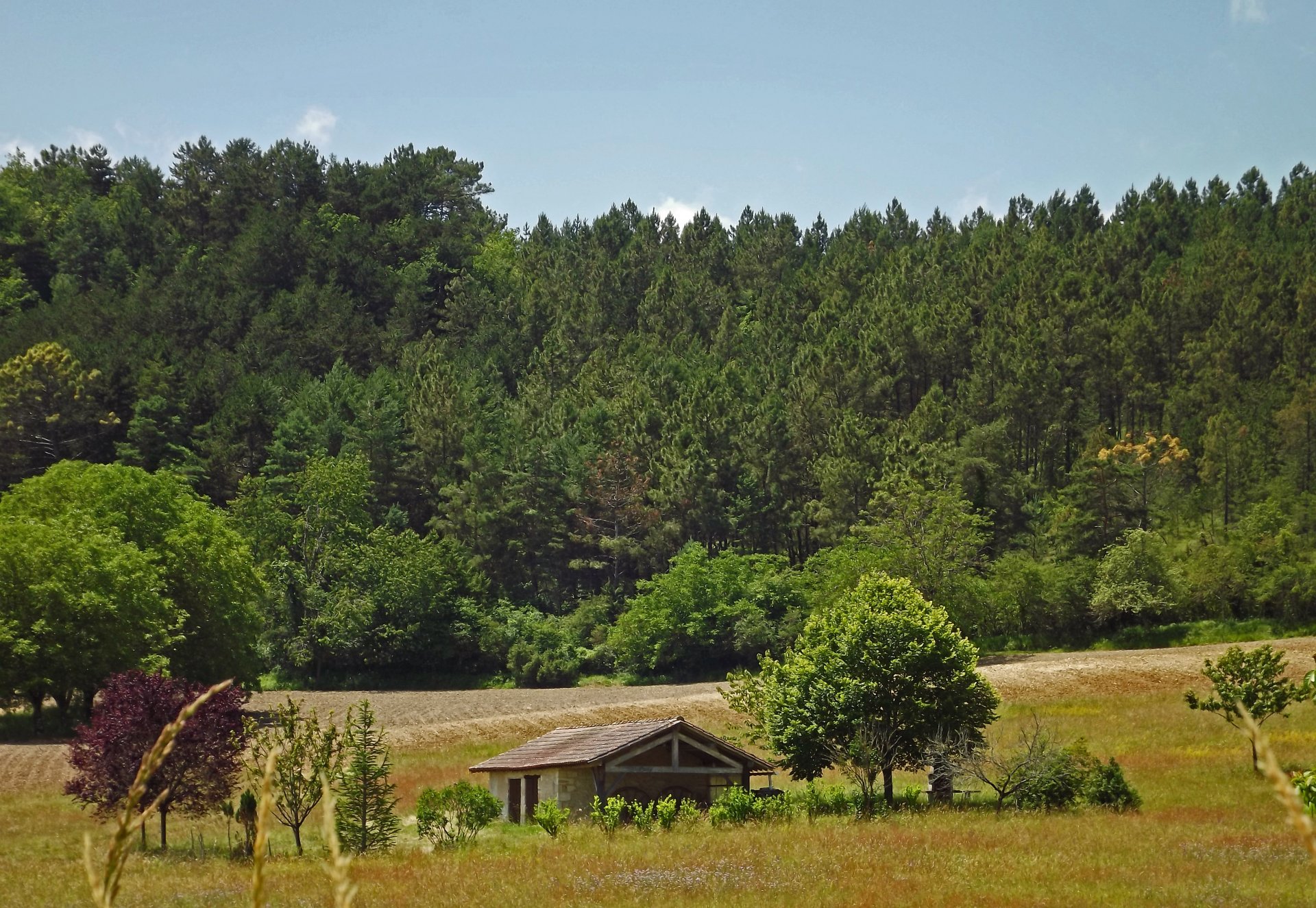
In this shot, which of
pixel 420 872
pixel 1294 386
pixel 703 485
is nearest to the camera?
pixel 420 872

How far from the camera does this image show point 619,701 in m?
76.6

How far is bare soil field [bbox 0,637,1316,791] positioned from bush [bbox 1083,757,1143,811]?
76.6 ft

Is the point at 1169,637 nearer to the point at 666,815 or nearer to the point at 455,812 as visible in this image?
the point at 666,815

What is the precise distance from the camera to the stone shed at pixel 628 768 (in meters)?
39.5

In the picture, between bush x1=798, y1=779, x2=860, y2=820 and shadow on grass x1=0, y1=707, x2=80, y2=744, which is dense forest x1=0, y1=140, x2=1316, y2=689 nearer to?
shadow on grass x1=0, y1=707, x2=80, y2=744

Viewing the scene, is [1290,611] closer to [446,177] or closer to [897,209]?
[897,209]

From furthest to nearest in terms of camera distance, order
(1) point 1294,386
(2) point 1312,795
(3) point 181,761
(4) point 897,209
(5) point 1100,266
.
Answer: (4) point 897,209 → (5) point 1100,266 → (1) point 1294,386 → (3) point 181,761 → (2) point 1312,795

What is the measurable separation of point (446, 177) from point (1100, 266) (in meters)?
88.5

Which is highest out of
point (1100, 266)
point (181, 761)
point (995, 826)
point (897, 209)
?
point (897, 209)

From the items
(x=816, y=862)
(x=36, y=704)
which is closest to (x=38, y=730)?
(x=36, y=704)

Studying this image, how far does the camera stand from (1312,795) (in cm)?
1415

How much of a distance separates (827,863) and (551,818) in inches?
387

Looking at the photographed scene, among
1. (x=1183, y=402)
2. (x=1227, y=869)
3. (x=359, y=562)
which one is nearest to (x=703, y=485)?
(x=359, y=562)

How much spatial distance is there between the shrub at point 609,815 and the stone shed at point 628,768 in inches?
64.0
